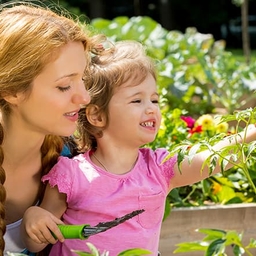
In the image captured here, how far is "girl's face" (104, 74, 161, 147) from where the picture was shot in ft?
8.93

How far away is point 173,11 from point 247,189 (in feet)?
70.7

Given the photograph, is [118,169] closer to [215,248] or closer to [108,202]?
[108,202]

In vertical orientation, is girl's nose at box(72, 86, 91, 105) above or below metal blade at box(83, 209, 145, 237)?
above

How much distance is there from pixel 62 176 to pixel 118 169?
18 centimetres

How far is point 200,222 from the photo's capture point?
3352mm

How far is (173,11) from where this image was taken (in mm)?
25125

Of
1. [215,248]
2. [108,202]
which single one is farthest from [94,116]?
[215,248]

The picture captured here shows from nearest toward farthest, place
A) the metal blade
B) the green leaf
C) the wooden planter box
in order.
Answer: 1. the green leaf
2. the metal blade
3. the wooden planter box

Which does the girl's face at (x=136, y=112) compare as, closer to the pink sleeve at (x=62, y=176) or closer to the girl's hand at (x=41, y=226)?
the pink sleeve at (x=62, y=176)

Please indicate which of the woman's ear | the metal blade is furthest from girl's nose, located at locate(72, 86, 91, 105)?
the metal blade

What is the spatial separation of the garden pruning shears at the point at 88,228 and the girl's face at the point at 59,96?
0.32m

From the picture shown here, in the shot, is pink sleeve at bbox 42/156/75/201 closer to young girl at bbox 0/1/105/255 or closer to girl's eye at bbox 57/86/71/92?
young girl at bbox 0/1/105/255

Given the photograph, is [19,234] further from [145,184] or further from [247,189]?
[247,189]

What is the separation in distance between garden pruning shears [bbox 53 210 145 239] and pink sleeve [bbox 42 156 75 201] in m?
0.23
